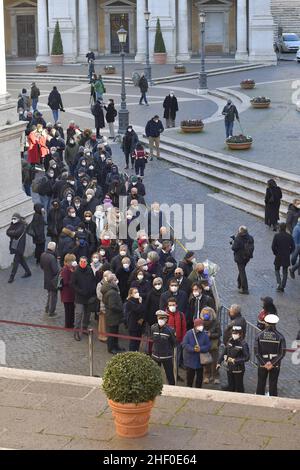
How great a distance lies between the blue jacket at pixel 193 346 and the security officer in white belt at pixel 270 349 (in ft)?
2.46

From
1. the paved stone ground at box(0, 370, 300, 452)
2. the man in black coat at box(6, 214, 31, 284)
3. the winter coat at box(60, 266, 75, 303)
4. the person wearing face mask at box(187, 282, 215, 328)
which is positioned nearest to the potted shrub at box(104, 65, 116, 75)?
the man in black coat at box(6, 214, 31, 284)

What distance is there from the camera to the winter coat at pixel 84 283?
692 inches

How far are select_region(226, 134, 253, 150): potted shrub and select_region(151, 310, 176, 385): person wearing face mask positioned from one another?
16.2 meters

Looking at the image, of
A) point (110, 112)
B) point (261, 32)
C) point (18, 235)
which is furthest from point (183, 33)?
point (18, 235)

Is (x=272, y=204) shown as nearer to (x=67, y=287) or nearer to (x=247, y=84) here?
(x=67, y=287)

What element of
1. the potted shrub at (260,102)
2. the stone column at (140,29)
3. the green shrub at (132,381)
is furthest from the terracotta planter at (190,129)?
the green shrub at (132,381)

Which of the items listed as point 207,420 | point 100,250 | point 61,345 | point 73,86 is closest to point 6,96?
point 100,250

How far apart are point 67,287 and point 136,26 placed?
41228mm

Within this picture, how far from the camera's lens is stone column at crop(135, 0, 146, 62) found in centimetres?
5381

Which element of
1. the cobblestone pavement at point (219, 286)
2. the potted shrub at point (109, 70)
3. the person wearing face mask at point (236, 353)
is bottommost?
the cobblestone pavement at point (219, 286)

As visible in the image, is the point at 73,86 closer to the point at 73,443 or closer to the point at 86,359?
the point at 86,359

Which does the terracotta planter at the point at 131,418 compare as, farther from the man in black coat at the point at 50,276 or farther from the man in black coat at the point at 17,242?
the man in black coat at the point at 17,242

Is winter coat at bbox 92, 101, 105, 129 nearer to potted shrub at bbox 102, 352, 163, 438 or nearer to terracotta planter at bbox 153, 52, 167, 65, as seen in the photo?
terracotta planter at bbox 153, 52, 167, 65

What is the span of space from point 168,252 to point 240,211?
753cm
